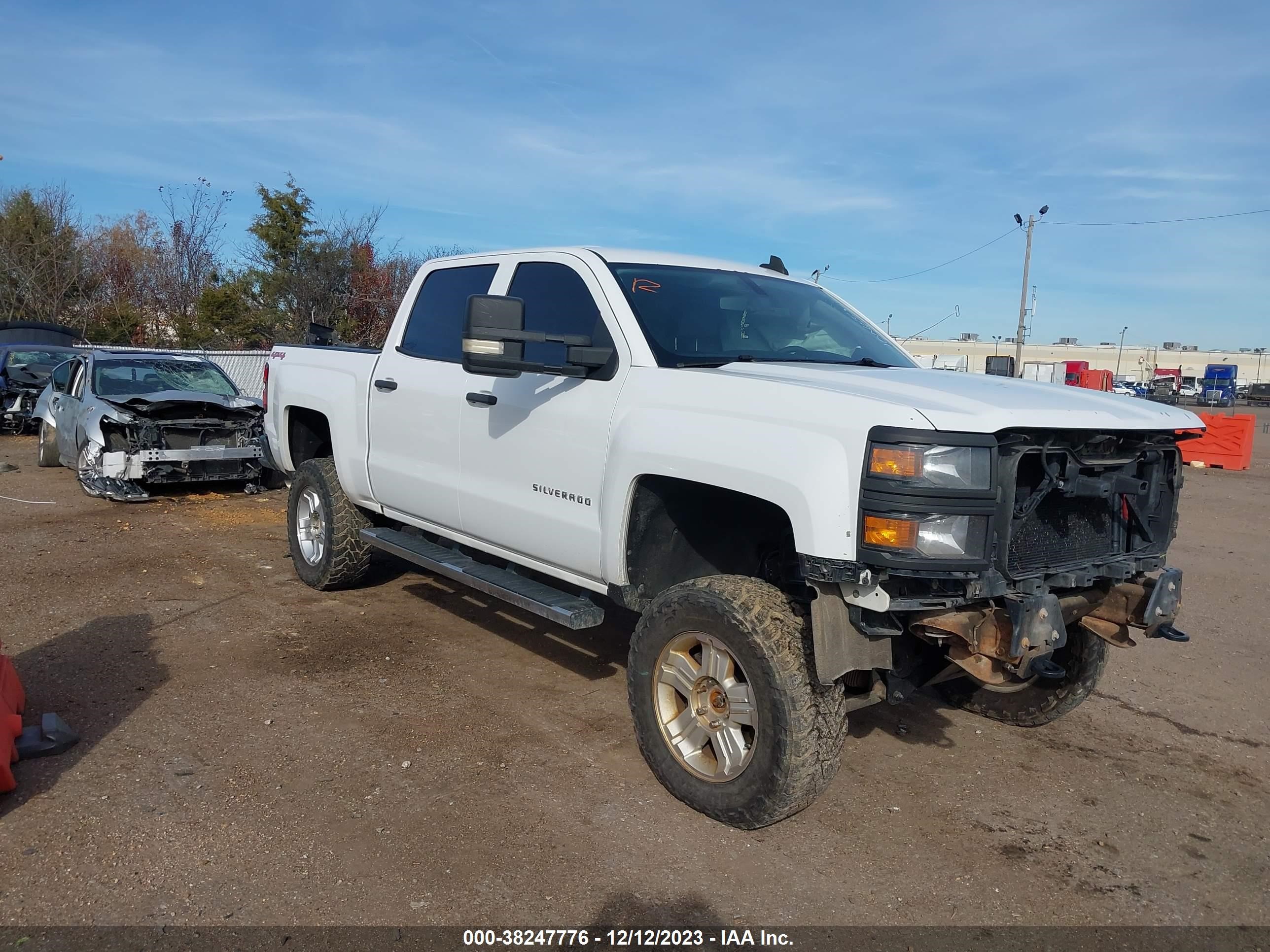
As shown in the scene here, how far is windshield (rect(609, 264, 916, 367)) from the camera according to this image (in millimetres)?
4320

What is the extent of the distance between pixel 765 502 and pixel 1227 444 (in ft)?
58.9

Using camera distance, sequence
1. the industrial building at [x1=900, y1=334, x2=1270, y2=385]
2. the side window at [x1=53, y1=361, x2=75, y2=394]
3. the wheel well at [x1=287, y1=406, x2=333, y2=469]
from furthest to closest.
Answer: the industrial building at [x1=900, y1=334, x2=1270, y2=385] → the side window at [x1=53, y1=361, x2=75, y2=394] → the wheel well at [x1=287, y1=406, x2=333, y2=469]

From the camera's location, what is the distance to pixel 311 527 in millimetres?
6781

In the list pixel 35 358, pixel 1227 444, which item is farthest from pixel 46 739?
pixel 1227 444

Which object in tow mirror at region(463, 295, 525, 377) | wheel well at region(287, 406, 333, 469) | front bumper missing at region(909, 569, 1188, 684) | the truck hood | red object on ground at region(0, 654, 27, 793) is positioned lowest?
red object on ground at region(0, 654, 27, 793)

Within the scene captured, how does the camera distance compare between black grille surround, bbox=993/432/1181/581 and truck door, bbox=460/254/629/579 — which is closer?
black grille surround, bbox=993/432/1181/581

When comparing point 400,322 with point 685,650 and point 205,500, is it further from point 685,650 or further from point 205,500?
point 205,500

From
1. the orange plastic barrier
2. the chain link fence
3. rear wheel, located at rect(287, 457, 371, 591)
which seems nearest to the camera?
rear wheel, located at rect(287, 457, 371, 591)

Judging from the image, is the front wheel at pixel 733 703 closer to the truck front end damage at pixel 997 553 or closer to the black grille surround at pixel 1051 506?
the truck front end damage at pixel 997 553

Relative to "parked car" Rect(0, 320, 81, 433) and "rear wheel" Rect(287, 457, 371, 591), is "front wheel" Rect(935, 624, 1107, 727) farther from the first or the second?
"parked car" Rect(0, 320, 81, 433)

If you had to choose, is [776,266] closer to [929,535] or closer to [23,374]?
[929,535]

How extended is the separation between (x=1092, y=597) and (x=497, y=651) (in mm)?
3253

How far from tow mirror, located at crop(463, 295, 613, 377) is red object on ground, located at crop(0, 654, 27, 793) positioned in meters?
2.30

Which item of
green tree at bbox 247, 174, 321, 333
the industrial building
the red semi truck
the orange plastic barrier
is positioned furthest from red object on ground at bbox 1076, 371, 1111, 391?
the industrial building
